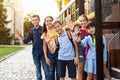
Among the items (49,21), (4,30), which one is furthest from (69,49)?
(4,30)

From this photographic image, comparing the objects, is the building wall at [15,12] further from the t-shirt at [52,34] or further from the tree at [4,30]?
the t-shirt at [52,34]

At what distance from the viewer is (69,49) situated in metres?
8.05

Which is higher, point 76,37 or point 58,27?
point 58,27

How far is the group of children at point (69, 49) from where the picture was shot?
25.2 feet

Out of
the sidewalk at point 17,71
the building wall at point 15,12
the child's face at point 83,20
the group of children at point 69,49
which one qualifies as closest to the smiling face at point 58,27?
the group of children at point 69,49

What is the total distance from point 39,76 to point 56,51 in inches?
45.9

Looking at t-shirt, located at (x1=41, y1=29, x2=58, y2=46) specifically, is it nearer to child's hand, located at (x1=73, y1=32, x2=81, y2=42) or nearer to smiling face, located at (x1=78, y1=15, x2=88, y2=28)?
smiling face, located at (x1=78, y1=15, x2=88, y2=28)

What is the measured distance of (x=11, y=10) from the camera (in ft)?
320

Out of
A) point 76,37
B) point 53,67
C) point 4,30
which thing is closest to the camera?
point 76,37

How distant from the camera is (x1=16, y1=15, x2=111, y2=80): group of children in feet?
25.2

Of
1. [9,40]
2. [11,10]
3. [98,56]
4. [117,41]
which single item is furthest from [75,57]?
[11,10]

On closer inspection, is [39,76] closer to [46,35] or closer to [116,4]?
[46,35]

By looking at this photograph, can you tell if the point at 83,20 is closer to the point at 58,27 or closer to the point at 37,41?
the point at 58,27

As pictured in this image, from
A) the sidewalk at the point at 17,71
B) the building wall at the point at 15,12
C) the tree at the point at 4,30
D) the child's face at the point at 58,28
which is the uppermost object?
the building wall at the point at 15,12
